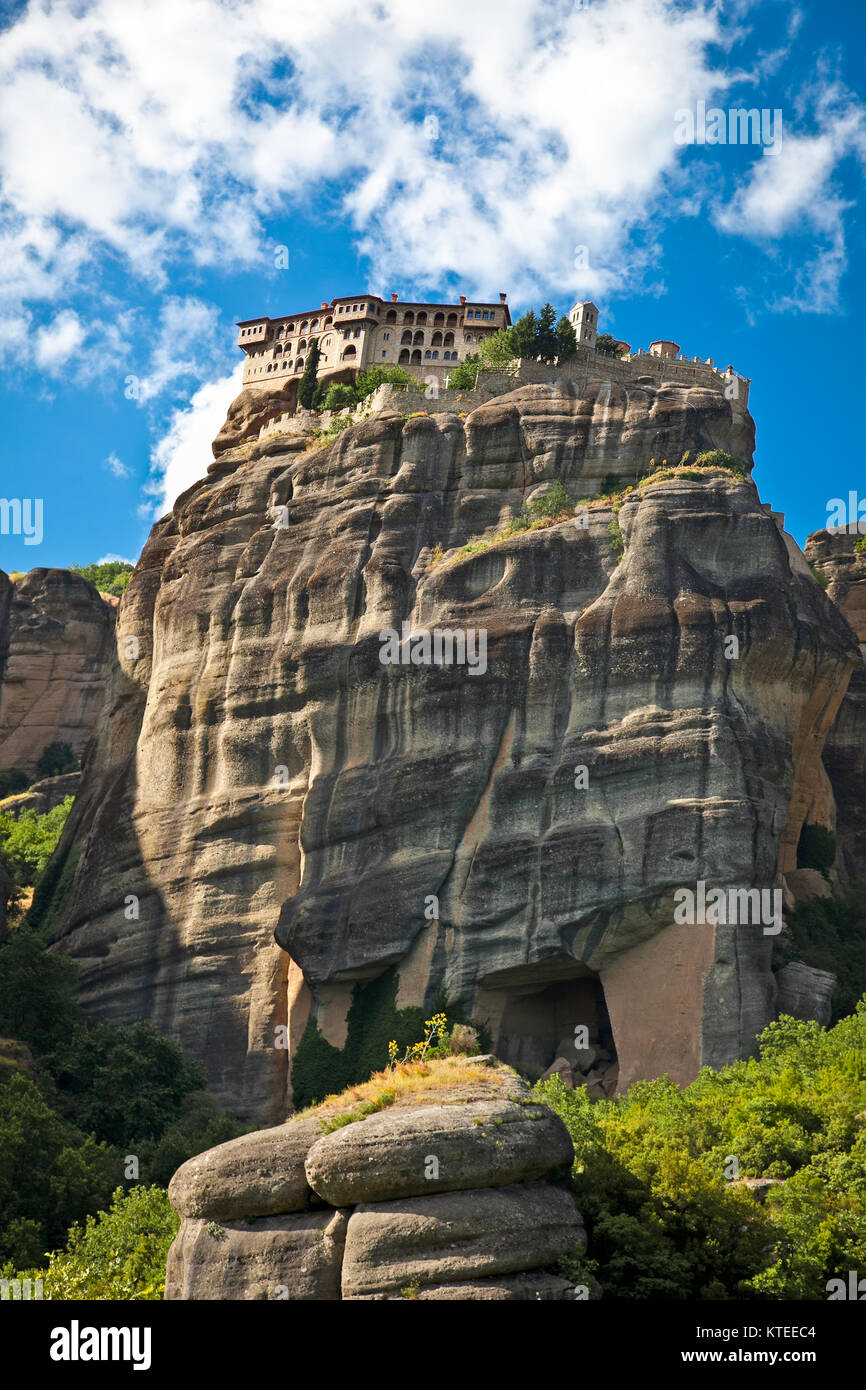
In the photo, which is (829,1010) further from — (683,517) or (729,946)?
(683,517)

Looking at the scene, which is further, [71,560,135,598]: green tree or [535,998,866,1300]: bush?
[71,560,135,598]: green tree

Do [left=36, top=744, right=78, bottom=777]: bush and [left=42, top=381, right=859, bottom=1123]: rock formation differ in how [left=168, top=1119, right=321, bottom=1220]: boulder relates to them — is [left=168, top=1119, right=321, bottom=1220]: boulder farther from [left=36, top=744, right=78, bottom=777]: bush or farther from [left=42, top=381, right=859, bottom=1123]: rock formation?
[left=36, top=744, right=78, bottom=777]: bush

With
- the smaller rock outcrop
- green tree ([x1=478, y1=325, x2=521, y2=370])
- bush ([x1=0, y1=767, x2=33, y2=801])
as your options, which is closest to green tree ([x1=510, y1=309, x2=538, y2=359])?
green tree ([x1=478, y1=325, x2=521, y2=370])

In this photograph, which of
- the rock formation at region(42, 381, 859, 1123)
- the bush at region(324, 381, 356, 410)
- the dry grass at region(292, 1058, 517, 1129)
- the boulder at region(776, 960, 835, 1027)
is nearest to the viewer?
the dry grass at region(292, 1058, 517, 1129)

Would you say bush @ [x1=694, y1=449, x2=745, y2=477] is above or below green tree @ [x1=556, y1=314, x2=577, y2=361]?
below

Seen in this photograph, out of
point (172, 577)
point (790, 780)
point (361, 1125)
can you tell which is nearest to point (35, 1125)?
point (361, 1125)

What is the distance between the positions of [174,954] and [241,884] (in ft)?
10.3

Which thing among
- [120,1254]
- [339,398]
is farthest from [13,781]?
[120,1254]

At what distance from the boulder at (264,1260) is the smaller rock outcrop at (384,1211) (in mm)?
19

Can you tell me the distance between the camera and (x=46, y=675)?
88812 mm

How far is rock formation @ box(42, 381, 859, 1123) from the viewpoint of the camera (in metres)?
51.1

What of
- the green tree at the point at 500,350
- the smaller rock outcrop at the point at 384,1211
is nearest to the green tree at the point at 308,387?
the green tree at the point at 500,350

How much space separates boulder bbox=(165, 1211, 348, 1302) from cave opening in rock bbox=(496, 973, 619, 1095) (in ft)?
76.7

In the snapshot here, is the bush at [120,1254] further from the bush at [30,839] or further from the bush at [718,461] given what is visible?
the bush at [30,839]
